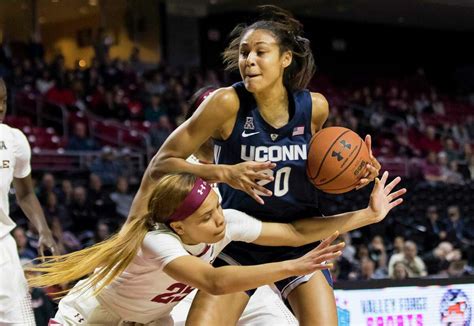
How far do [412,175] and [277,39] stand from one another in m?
12.0

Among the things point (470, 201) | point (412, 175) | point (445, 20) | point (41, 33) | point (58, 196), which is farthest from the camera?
point (445, 20)

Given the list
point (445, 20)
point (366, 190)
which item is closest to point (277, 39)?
point (366, 190)

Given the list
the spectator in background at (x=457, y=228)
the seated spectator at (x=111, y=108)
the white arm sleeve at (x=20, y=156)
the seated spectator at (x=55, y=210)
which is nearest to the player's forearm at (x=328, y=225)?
the white arm sleeve at (x=20, y=156)

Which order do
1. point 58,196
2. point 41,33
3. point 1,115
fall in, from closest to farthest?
1. point 1,115
2. point 58,196
3. point 41,33

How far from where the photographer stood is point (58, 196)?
34.9 feet

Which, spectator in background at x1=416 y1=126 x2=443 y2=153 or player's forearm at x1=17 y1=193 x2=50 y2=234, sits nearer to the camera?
player's forearm at x1=17 y1=193 x2=50 y2=234

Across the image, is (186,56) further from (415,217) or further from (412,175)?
(415,217)

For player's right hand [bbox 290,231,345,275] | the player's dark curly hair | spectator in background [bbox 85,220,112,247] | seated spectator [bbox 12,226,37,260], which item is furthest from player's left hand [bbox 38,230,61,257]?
spectator in background [bbox 85,220,112,247]

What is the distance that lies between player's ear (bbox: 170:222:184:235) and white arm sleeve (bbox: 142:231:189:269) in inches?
1.7

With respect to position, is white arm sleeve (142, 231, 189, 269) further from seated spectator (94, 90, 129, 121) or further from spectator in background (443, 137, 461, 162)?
spectator in background (443, 137, 461, 162)

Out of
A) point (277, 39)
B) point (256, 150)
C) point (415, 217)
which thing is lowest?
point (415, 217)

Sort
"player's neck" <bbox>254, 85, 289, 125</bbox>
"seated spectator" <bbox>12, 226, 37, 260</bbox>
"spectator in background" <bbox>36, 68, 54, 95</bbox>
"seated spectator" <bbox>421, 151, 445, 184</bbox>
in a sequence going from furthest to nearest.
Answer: "seated spectator" <bbox>421, 151, 445, 184</bbox> → "spectator in background" <bbox>36, 68, 54, 95</bbox> → "seated spectator" <bbox>12, 226, 37, 260</bbox> → "player's neck" <bbox>254, 85, 289, 125</bbox>

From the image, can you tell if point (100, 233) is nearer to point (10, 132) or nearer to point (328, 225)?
point (10, 132)

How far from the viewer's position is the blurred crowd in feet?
33.5
